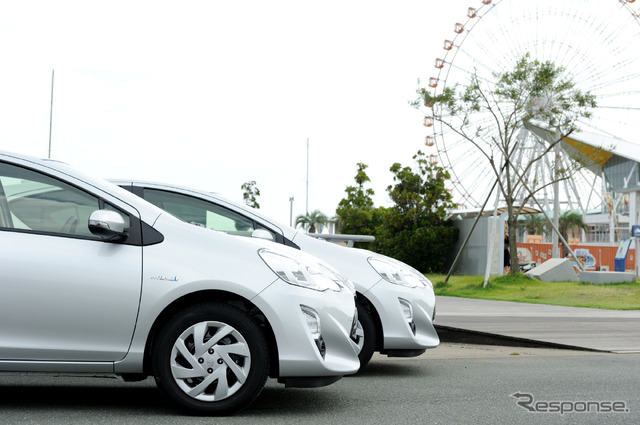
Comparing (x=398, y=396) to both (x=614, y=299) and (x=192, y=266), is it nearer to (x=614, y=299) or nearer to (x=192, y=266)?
(x=192, y=266)

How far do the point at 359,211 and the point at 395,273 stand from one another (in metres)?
46.6

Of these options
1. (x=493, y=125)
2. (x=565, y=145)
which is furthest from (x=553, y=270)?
(x=565, y=145)

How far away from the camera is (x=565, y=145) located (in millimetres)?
62344

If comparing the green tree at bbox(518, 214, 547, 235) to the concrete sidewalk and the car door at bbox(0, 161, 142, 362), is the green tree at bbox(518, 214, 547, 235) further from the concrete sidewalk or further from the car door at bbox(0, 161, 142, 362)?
the car door at bbox(0, 161, 142, 362)

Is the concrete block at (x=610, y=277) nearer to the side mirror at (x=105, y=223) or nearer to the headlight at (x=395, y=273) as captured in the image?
the headlight at (x=395, y=273)

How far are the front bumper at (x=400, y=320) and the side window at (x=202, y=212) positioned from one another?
1.12 m

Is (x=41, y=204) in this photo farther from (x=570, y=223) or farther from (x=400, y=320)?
(x=570, y=223)

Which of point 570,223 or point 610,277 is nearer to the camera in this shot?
point 610,277

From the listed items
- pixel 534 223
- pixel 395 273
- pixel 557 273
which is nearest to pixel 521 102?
pixel 557 273

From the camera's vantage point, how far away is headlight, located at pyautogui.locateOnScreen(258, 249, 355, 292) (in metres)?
4.41

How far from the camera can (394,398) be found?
5191mm

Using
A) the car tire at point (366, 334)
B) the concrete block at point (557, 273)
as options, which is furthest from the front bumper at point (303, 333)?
the concrete block at point (557, 273)

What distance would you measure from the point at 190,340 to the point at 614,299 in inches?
753

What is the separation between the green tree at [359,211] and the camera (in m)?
52.3
